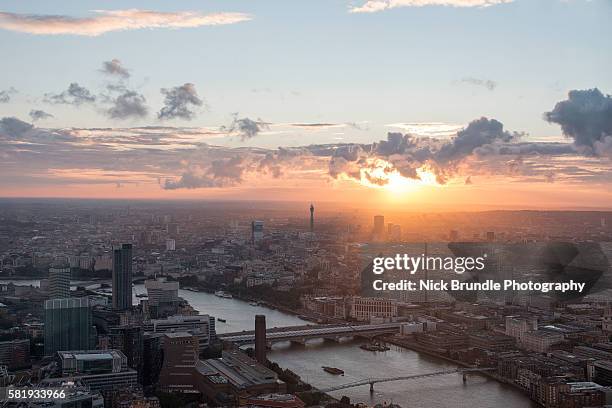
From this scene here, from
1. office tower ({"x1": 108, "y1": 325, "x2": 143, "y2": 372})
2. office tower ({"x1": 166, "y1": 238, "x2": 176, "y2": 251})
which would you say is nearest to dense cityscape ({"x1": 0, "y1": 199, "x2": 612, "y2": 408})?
office tower ({"x1": 108, "y1": 325, "x2": 143, "y2": 372})

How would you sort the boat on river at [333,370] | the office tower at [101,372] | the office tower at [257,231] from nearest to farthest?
the office tower at [101,372], the boat on river at [333,370], the office tower at [257,231]

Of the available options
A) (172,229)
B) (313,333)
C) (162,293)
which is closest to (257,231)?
(172,229)

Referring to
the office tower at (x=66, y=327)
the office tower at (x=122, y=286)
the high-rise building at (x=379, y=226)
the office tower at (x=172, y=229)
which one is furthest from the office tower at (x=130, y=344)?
the office tower at (x=172, y=229)

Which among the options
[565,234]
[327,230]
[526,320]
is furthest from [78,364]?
[327,230]

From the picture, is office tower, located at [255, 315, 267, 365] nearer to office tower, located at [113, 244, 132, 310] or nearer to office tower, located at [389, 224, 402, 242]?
office tower, located at [113, 244, 132, 310]

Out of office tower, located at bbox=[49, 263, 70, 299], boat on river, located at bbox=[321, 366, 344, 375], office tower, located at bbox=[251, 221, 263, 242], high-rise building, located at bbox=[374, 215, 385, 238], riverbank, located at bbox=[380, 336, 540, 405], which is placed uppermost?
high-rise building, located at bbox=[374, 215, 385, 238]

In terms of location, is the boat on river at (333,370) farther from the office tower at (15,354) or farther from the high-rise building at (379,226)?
the high-rise building at (379,226)

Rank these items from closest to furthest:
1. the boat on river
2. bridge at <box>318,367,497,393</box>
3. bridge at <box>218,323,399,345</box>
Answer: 1. bridge at <box>318,367,497,393</box>
2. the boat on river
3. bridge at <box>218,323,399,345</box>
